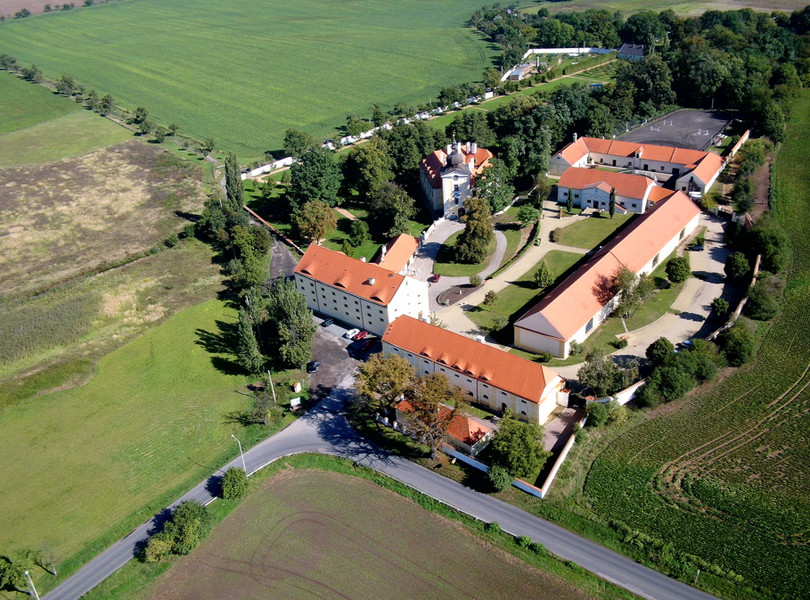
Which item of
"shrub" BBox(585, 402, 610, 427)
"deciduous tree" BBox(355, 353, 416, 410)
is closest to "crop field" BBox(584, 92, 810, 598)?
"shrub" BBox(585, 402, 610, 427)

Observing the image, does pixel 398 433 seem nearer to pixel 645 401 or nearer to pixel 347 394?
pixel 347 394

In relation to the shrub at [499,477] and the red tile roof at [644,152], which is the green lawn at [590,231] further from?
the shrub at [499,477]

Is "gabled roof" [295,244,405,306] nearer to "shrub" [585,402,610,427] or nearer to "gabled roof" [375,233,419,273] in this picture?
"gabled roof" [375,233,419,273]

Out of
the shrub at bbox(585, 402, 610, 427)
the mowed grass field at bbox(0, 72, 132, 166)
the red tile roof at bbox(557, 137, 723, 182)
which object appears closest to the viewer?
the shrub at bbox(585, 402, 610, 427)

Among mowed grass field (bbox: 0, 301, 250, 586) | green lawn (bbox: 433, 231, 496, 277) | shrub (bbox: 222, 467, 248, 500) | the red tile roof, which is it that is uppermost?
the red tile roof

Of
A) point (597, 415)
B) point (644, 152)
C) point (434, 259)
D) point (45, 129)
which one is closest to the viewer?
point (597, 415)

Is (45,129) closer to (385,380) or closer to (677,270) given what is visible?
(385,380)

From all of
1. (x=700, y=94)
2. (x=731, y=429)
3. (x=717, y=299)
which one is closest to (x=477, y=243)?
(x=717, y=299)

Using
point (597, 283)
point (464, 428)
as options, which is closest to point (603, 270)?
point (597, 283)
